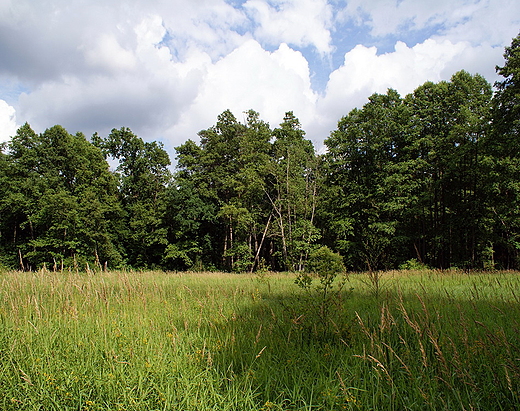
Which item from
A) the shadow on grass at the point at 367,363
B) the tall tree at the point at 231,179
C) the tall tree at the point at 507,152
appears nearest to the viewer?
the shadow on grass at the point at 367,363

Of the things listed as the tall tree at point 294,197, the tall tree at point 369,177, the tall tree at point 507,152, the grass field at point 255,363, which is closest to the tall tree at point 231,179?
the tall tree at point 294,197

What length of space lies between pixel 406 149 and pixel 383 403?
2268 cm

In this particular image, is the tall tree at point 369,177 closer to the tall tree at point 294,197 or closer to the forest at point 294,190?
the forest at point 294,190

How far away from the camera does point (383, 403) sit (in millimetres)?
2168

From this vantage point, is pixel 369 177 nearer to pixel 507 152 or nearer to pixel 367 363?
pixel 507 152

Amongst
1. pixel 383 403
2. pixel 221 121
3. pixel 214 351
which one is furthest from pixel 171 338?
pixel 221 121

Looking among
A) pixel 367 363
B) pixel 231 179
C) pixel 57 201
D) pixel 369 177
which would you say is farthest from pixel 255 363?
pixel 57 201

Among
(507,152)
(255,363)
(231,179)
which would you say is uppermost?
(231,179)

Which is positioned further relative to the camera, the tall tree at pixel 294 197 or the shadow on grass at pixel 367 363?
the tall tree at pixel 294 197

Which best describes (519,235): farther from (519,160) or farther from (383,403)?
(383,403)

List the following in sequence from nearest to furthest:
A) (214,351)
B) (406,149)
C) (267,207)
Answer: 1. (214,351)
2. (406,149)
3. (267,207)

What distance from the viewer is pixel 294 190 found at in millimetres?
23500

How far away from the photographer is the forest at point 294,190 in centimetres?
1889

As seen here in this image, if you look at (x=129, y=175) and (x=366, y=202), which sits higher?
(x=129, y=175)
